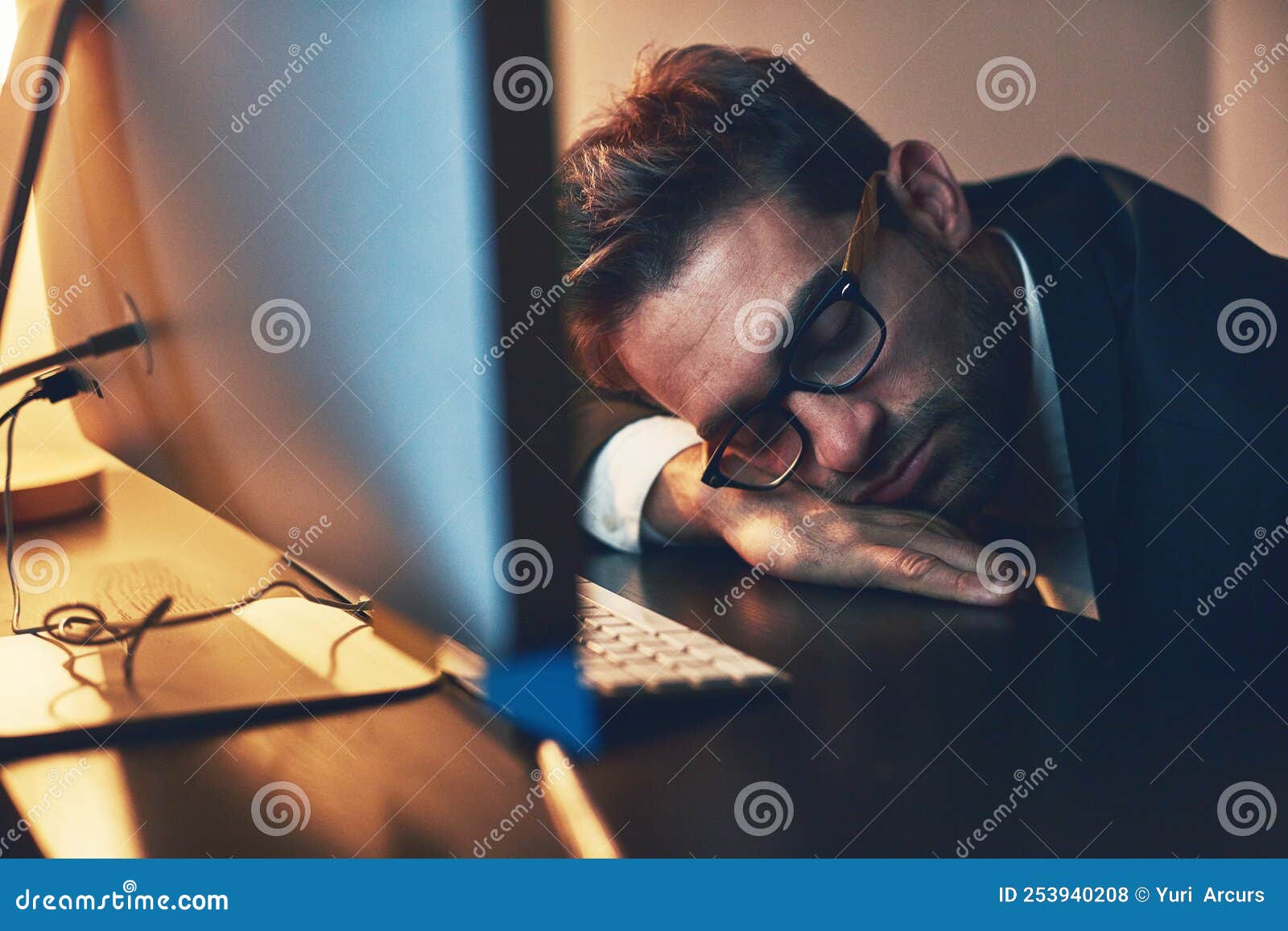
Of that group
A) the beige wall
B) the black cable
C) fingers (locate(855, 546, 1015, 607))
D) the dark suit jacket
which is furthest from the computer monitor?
the beige wall

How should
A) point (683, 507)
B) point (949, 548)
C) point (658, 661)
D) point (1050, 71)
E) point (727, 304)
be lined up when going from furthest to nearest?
point (1050, 71) → point (683, 507) → point (727, 304) → point (949, 548) → point (658, 661)

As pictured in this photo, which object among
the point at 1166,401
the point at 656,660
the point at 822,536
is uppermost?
the point at 1166,401

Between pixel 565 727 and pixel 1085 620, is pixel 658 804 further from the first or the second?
pixel 1085 620

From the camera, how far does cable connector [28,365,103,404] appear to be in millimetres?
632

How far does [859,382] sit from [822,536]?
141 millimetres

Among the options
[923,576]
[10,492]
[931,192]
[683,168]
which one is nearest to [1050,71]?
[931,192]

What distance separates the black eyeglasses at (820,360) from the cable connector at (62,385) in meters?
0.49

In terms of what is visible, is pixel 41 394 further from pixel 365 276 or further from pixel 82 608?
pixel 365 276

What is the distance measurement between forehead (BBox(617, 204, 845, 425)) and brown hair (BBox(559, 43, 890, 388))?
2 cm

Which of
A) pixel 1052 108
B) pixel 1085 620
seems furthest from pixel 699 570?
pixel 1052 108

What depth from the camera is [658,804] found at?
1.17 feet

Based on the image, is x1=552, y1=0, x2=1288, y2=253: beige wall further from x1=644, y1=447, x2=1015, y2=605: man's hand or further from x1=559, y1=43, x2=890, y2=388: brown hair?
x1=644, y1=447, x2=1015, y2=605: man's hand

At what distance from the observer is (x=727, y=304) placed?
2.65 ft

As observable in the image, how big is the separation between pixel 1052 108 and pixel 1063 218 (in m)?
1.10
